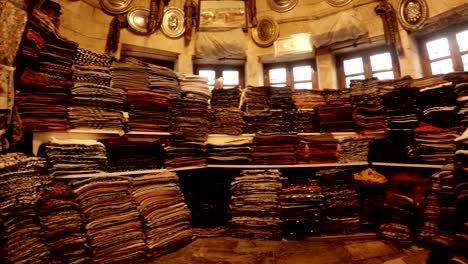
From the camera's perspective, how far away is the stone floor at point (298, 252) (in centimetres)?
276

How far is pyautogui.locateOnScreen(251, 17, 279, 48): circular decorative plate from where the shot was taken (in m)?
5.17

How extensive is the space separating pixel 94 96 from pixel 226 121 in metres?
1.80

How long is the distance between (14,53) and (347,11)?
477 centimetres

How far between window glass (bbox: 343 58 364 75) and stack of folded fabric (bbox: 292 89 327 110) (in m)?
1.26

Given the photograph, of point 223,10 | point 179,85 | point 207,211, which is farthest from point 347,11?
point 207,211

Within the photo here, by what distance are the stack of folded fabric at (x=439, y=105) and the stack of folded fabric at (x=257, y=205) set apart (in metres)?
1.96

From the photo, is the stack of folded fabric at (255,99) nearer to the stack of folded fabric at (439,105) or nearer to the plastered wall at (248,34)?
the plastered wall at (248,34)

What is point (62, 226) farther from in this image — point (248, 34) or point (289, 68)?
point (289, 68)

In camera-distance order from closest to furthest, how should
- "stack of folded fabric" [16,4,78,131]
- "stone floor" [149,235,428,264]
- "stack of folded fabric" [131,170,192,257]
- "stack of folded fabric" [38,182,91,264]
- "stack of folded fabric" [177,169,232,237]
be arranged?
1. "stack of folded fabric" [38,182,91,264]
2. "stack of folded fabric" [16,4,78,131]
3. "stone floor" [149,235,428,264]
4. "stack of folded fabric" [131,170,192,257]
5. "stack of folded fabric" [177,169,232,237]

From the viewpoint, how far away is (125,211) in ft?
9.16

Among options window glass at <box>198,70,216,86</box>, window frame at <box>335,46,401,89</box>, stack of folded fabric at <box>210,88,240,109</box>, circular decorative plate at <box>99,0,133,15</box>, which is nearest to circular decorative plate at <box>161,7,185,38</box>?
circular decorative plate at <box>99,0,133,15</box>

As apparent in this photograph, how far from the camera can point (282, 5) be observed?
525 cm

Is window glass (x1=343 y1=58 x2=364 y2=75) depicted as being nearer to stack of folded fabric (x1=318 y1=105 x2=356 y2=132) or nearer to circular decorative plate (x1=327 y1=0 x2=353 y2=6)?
circular decorative plate (x1=327 y1=0 x2=353 y2=6)

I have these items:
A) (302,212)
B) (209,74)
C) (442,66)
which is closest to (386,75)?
(442,66)
